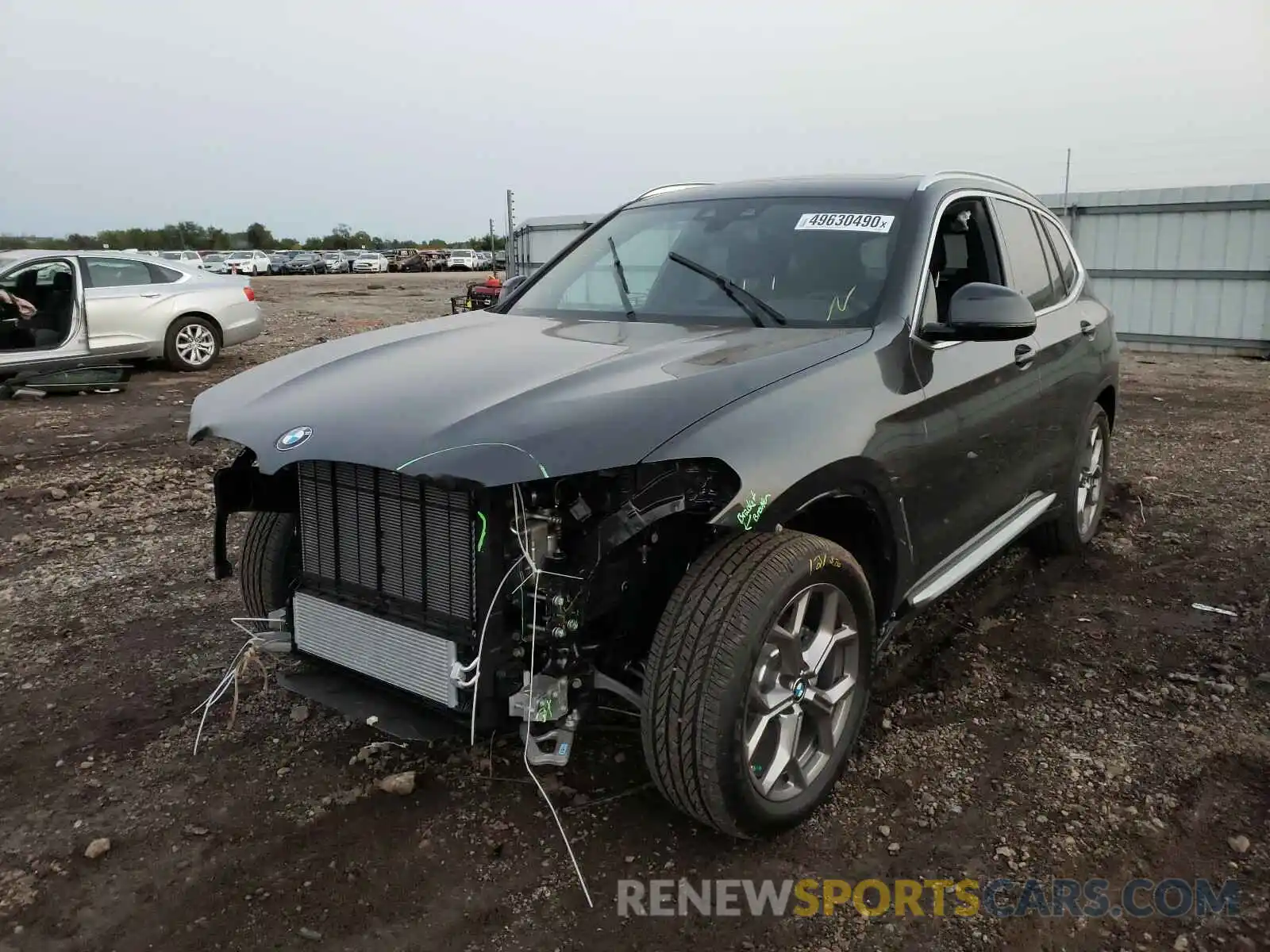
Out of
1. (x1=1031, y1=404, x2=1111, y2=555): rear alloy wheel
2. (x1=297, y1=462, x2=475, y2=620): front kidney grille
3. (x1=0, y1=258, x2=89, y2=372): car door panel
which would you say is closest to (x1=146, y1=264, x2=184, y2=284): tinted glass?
(x1=0, y1=258, x2=89, y2=372): car door panel

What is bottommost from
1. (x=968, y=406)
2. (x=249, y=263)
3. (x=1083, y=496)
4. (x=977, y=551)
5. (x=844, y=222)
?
(x=1083, y=496)

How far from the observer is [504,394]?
2598 mm

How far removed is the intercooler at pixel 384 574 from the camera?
2.58m

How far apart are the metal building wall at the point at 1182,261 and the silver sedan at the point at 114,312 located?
11.7 meters

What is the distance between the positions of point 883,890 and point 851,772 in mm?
564

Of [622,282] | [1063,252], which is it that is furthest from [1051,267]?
[622,282]

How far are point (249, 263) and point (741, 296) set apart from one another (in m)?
58.0

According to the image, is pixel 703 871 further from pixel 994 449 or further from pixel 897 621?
pixel 994 449

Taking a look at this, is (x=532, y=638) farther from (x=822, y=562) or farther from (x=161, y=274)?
(x=161, y=274)

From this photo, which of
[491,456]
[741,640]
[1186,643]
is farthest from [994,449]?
[491,456]

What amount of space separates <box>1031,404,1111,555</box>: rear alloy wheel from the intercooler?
3.17m

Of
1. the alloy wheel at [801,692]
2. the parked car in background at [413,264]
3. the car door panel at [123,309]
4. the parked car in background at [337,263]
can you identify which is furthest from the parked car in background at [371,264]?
the alloy wheel at [801,692]

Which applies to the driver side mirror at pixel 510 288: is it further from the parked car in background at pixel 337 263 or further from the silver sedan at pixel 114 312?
the parked car in background at pixel 337 263
